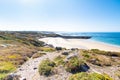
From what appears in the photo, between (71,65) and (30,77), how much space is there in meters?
4.46

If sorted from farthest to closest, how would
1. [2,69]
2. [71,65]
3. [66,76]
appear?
[2,69] < [71,65] < [66,76]

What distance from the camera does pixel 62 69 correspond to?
16.1 meters

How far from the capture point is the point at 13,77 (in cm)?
1639

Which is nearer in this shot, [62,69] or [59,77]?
[59,77]

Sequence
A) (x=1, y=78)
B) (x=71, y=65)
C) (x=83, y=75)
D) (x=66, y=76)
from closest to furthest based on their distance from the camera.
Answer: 1. (x=83, y=75)
2. (x=66, y=76)
3. (x=71, y=65)
4. (x=1, y=78)

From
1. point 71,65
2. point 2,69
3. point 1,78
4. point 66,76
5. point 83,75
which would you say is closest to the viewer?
point 83,75

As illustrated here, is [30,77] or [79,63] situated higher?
[79,63]

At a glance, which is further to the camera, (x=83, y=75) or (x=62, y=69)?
(x=62, y=69)

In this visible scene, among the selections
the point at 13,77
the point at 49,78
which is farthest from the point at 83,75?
the point at 13,77

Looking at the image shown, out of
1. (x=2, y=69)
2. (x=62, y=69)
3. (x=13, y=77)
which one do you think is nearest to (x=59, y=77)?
(x=62, y=69)

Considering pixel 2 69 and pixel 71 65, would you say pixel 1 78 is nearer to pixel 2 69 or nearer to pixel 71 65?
pixel 2 69

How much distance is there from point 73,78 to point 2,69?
11.2 m

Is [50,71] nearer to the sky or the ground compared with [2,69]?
nearer to the sky

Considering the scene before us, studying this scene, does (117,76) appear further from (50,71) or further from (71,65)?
(50,71)
